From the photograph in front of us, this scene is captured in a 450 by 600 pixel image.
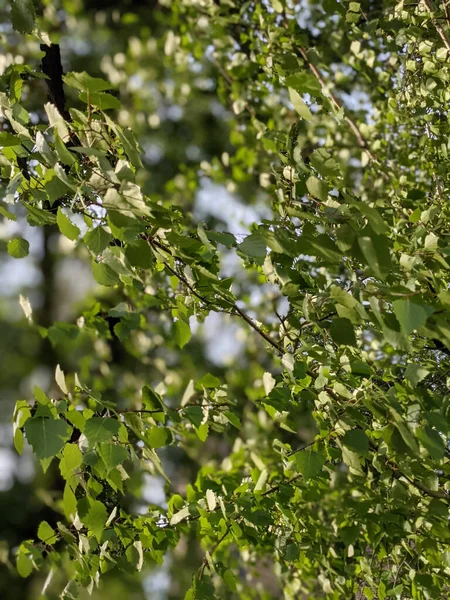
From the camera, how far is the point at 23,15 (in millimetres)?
919

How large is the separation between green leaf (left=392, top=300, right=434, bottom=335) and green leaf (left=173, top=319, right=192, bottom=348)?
1.68 feet

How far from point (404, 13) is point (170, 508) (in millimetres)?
1367

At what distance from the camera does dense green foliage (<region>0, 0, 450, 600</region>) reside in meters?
0.87

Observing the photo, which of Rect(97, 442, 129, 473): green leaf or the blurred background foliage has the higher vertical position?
Rect(97, 442, 129, 473): green leaf

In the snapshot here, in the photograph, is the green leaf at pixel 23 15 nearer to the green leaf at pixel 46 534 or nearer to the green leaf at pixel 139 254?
the green leaf at pixel 139 254

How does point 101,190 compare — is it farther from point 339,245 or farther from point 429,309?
point 429,309

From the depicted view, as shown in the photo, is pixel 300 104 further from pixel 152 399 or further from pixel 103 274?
pixel 152 399

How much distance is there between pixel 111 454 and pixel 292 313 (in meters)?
0.44

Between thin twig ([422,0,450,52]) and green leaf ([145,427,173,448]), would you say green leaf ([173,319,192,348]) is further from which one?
thin twig ([422,0,450,52])

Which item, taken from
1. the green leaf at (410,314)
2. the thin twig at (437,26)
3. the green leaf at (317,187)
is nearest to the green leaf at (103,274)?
the green leaf at (317,187)

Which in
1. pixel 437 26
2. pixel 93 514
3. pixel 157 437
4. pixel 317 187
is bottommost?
pixel 93 514

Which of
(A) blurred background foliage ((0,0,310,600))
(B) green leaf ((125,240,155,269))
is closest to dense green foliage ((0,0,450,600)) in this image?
(B) green leaf ((125,240,155,269))

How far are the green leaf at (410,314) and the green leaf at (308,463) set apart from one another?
403mm

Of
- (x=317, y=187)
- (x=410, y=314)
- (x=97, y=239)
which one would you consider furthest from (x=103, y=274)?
(x=410, y=314)
